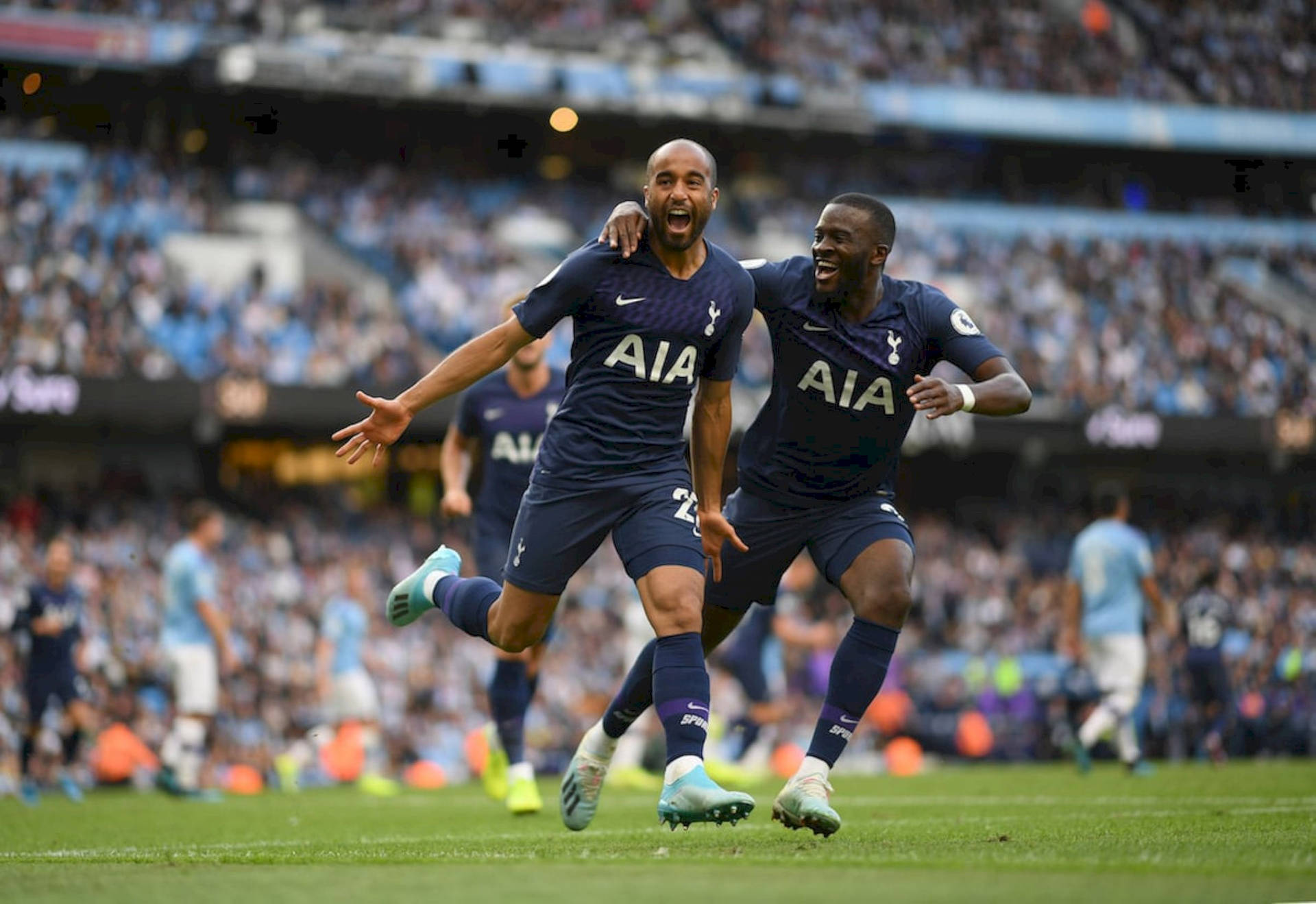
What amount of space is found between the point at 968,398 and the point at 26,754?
34.2ft

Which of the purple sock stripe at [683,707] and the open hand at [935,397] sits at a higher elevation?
the open hand at [935,397]

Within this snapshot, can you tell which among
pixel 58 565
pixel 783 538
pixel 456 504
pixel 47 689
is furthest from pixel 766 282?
pixel 47 689

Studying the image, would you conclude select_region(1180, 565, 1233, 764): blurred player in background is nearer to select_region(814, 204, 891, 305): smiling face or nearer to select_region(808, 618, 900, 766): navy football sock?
select_region(808, 618, 900, 766): navy football sock

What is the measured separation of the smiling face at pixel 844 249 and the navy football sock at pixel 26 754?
978 centimetres

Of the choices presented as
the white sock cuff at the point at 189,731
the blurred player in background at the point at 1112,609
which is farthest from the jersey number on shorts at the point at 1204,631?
the white sock cuff at the point at 189,731

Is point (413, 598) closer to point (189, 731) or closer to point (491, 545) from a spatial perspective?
point (491, 545)

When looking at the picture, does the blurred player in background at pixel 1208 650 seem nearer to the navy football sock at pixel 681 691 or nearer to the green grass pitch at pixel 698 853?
the green grass pitch at pixel 698 853

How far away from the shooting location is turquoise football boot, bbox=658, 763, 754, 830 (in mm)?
6285

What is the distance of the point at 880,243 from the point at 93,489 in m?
19.7

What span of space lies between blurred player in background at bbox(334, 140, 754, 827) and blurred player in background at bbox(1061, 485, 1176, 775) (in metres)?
8.42

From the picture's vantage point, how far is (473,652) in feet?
73.9

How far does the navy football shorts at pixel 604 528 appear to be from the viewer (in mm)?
6977

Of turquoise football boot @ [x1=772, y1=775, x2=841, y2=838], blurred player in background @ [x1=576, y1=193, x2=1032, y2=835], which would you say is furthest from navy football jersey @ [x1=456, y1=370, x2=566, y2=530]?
turquoise football boot @ [x1=772, y1=775, x2=841, y2=838]

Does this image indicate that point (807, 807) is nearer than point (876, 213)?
Yes
